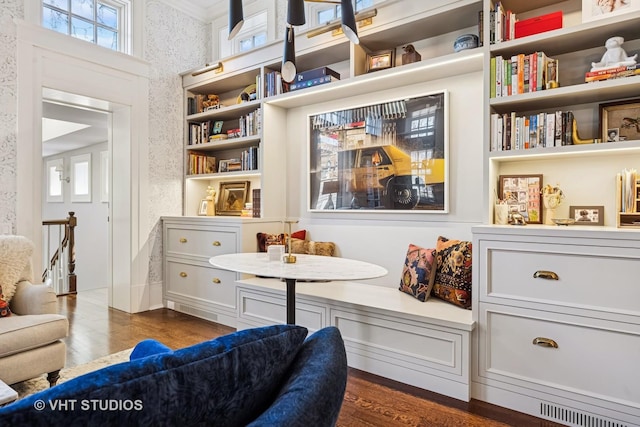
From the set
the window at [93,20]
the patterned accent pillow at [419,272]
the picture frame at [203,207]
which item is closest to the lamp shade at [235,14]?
the patterned accent pillow at [419,272]

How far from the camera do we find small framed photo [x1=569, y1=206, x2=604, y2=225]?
2238 millimetres

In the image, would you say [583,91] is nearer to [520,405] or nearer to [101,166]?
[520,405]

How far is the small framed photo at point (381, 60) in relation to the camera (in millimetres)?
2857

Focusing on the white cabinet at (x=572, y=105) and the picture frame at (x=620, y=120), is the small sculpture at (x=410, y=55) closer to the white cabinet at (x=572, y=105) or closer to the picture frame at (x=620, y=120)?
the white cabinet at (x=572, y=105)

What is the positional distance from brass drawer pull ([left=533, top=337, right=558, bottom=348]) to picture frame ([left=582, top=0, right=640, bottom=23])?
1.72 m

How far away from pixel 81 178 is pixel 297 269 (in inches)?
243

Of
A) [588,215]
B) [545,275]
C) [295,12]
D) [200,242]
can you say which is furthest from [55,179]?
[588,215]

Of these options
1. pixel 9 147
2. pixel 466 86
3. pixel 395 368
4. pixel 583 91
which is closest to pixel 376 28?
pixel 466 86

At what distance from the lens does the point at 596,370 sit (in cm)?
185

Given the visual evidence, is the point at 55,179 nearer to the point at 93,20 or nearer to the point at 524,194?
the point at 93,20

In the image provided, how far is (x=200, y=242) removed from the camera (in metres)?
3.74

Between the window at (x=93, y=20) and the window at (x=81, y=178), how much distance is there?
340 centimetres

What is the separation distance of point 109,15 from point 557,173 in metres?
4.18

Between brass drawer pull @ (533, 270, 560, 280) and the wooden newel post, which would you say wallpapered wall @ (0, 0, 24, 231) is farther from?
brass drawer pull @ (533, 270, 560, 280)
